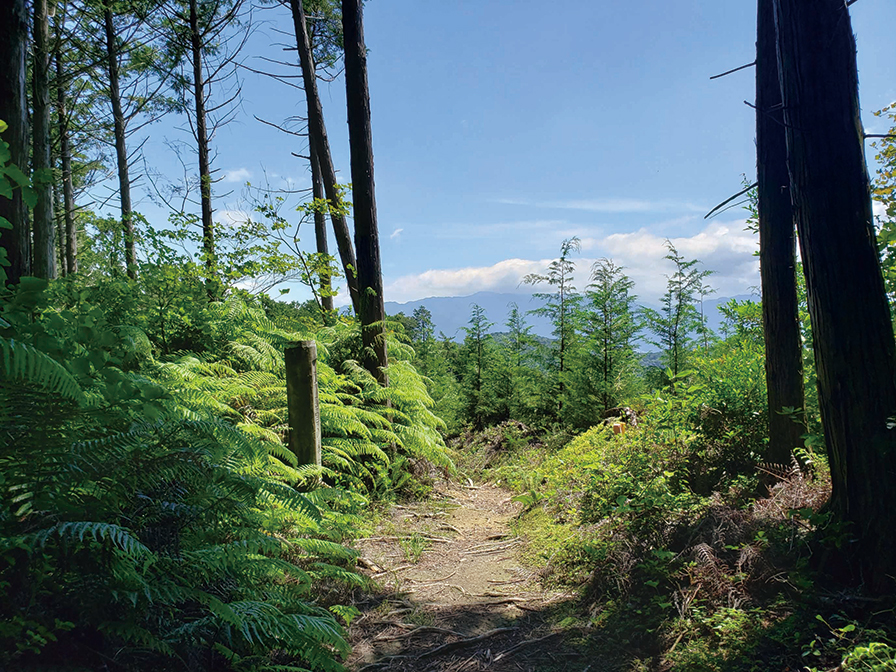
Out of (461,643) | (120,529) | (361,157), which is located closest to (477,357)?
(361,157)

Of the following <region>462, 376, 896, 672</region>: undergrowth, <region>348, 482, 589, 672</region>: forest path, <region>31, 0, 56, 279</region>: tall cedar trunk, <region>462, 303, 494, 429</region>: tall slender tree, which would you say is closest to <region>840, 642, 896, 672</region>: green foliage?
<region>462, 376, 896, 672</region>: undergrowth

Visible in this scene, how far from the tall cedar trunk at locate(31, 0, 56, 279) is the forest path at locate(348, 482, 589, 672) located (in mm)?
5746

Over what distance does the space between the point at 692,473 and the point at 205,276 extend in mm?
7116

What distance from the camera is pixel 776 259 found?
389 centimetres

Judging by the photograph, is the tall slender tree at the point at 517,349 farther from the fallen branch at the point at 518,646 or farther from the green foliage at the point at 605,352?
the fallen branch at the point at 518,646

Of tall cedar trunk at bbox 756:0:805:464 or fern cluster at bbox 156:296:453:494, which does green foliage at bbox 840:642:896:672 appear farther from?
fern cluster at bbox 156:296:453:494

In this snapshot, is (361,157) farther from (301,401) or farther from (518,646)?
(518,646)

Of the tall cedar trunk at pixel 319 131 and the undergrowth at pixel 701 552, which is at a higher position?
the tall cedar trunk at pixel 319 131

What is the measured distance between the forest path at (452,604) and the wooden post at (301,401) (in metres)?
1.01

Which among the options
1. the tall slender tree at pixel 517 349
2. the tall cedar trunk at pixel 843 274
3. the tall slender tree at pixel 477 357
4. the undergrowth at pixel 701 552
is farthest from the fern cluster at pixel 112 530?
the tall slender tree at pixel 477 357

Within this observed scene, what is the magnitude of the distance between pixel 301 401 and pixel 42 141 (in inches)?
292

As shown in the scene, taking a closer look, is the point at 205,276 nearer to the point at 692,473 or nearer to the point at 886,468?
the point at 692,473

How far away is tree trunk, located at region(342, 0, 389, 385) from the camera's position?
6.77 meters

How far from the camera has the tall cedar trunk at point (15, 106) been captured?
5270mm
